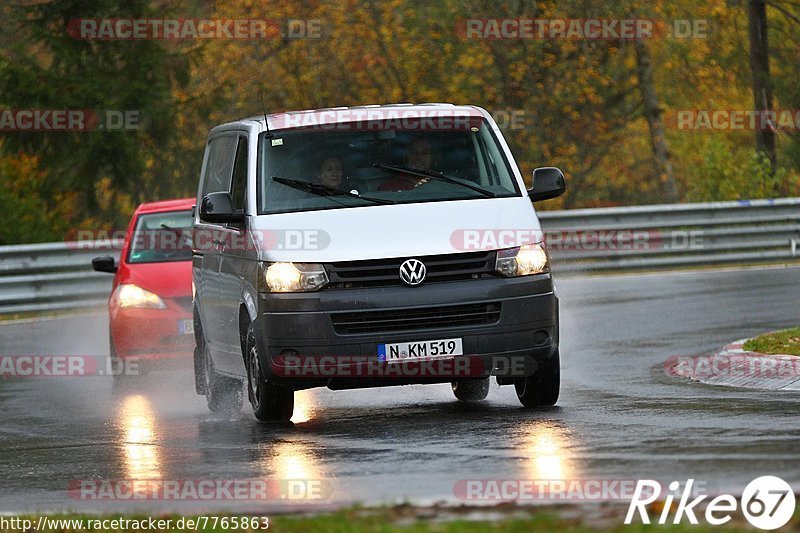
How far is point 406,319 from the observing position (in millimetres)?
11227

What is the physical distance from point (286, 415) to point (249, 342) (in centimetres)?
59

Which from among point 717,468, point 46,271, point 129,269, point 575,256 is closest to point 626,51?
point 575,256

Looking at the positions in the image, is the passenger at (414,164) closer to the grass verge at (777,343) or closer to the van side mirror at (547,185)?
the van side mirror at (547,185)

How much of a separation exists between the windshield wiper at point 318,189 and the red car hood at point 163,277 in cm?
483

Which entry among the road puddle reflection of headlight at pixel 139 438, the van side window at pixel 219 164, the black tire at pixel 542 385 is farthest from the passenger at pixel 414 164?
the road puddle reflection of headlight at pixel 139 438

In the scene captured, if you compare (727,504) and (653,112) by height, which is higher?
(653,112)

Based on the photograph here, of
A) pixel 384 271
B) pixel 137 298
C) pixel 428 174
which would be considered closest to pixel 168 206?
pixel 137 298

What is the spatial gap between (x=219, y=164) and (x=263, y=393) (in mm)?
2752

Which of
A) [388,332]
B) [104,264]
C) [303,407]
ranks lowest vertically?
[303,407]

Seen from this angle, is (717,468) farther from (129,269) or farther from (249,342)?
(129,269)

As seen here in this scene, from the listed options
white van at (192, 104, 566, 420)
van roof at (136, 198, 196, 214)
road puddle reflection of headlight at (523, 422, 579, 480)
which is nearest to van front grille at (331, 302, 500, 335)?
white van at (192, 104, 566, 420)

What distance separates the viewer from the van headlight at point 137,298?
16891 mm

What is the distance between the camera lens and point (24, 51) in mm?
38531

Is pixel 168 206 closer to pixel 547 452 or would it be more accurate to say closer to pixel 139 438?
pixel 139 438
